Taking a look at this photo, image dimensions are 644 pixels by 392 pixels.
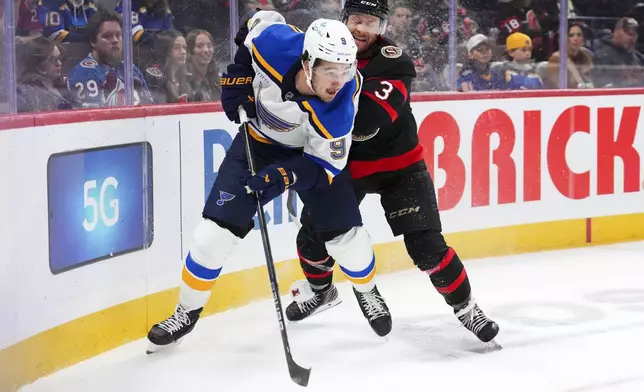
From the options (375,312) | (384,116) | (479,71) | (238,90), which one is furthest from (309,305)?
(479,71)

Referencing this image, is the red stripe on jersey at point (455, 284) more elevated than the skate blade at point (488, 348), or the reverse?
the red stripe on jersey at point (455, 284)

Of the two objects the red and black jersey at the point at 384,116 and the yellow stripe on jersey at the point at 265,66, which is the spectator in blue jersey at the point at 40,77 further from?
the red and black jersey at the point at 384,116

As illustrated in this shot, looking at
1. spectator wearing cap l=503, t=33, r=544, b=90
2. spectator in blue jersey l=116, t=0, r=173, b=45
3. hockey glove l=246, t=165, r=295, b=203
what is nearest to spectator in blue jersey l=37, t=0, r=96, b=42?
spectator in blue jersey l=116, t=0, r=173, b=45

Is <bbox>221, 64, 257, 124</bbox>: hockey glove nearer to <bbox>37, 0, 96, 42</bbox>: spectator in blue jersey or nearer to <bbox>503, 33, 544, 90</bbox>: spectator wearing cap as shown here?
<bbox>37, 0, 96, 42</bbox>: spectator in blue jersey

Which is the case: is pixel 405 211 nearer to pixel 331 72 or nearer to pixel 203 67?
pixel 331 72

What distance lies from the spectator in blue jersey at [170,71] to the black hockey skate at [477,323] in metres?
1.46

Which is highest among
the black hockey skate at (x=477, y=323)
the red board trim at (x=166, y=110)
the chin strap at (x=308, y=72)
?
the chin strap at (x=308, y=72)

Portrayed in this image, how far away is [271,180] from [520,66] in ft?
10.0

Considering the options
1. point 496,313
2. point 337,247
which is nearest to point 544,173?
point 496,313

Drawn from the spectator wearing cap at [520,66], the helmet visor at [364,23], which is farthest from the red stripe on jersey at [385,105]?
the spectator wearing cap at [520,66]

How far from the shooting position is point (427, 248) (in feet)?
11.7

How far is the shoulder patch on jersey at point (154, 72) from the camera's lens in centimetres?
412

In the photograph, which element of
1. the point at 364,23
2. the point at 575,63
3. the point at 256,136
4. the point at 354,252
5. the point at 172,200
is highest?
the point at 364,23

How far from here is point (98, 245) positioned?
11.6 feet
